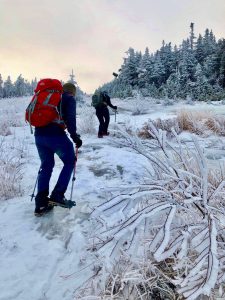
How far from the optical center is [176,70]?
5009 centimetres

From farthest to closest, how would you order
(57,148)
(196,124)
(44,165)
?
(196,124), (44,165), (57,148)

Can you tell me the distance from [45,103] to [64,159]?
73cm

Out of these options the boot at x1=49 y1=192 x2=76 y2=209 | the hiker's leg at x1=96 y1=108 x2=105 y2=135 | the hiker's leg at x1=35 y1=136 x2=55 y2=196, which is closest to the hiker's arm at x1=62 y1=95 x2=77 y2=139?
the hiker's leg at x1=35 y1=136 x2=55 y2=196

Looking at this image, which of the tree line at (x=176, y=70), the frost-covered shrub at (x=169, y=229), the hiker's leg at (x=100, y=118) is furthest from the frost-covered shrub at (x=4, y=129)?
the tree line at (x=176, y=70)

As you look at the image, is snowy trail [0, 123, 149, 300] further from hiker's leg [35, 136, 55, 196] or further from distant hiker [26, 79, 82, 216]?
hiker's leg [35, 136, 55, 196]

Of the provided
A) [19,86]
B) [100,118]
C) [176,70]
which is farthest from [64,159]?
[19,86]

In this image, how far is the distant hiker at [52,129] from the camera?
14.8 feet

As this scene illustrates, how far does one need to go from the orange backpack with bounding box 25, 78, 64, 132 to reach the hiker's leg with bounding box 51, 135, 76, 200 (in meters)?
0.31

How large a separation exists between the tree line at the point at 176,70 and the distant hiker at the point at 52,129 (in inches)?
1467

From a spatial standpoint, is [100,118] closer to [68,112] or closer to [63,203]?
[68,112]

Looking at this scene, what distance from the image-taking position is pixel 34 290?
3000 mm

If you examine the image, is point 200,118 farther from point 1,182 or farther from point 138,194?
point 138,194

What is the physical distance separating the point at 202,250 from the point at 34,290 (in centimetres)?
160

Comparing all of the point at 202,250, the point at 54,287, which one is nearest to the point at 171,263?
the point at 202,250
